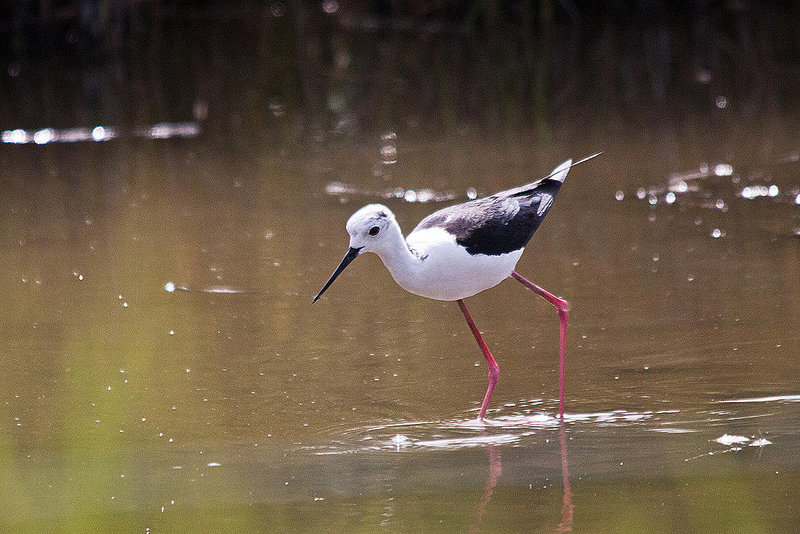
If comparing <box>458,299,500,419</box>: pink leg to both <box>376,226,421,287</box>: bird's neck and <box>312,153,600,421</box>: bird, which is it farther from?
<box>376,226,421,287</box>: bird's neck

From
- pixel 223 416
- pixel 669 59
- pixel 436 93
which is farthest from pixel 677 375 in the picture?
pixel 669 59

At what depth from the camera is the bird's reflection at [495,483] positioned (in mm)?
3854

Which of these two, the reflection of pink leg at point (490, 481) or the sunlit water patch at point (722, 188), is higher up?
the sunlit water patch at point (722, 188)

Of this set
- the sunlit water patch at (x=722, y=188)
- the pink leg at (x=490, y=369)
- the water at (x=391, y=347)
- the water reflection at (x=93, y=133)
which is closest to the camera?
the water at (x=391, y=347)

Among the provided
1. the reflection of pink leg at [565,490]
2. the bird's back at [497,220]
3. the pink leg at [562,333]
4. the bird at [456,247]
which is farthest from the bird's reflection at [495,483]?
the bird's back at [497,220]

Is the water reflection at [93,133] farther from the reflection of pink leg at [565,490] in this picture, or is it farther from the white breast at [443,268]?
the reflection of pink leg at [565,490]

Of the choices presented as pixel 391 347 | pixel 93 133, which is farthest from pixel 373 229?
pixel 93 133

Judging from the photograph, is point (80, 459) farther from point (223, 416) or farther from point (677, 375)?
point (677, 375)

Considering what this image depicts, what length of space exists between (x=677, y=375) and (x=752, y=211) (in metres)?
2.56

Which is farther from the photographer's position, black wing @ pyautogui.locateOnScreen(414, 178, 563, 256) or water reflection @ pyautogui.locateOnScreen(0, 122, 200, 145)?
water reflection @ pyautogui.locateOnScreen(0, 122, 200, 145)

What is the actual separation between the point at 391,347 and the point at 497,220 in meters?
0.89

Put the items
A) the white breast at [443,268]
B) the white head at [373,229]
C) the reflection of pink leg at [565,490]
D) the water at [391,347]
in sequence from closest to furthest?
the reflection of pink leg at [565,490], the water at [391,347], the white head at [373,229], the white breast at [443,268]

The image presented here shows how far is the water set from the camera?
4109 millimetres

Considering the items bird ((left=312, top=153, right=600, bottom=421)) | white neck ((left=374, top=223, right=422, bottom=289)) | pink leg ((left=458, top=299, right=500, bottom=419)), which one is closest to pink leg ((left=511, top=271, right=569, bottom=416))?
bird ((left=312, top=153, right=600, bottom=421))
